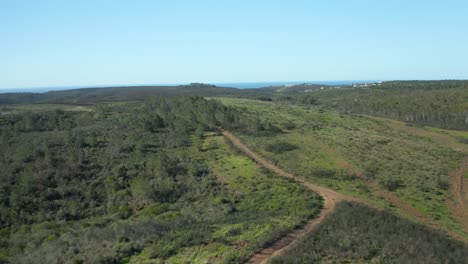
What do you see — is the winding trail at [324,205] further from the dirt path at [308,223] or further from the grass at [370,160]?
the grass at [370,160]

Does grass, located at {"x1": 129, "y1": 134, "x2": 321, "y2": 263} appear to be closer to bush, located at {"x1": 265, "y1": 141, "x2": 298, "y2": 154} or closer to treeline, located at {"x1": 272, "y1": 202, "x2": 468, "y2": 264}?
treeline, located at {"x1": 272, "y1": 202, "x2": 468, "y2": 264}

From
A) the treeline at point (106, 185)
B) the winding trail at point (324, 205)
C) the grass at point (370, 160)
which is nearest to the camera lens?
the winding trail at point (324, 205)

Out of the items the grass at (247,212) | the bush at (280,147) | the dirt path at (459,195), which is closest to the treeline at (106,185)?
the grass at (247,212)

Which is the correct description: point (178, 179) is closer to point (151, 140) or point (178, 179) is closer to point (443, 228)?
point (151, 140)

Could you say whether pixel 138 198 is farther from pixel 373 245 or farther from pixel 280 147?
pixel 373 245

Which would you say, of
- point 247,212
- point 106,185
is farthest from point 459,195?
point 106,185

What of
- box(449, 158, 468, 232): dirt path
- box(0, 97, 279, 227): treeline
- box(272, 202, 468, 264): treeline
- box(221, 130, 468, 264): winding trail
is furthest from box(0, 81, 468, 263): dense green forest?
box(221, 130, 468, 264): winding trail
